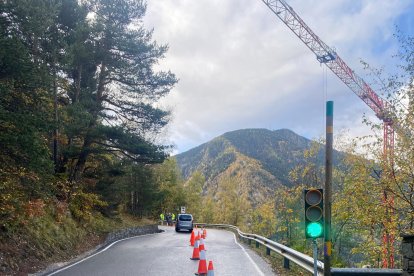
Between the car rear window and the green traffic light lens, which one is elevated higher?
the green traffic light lens

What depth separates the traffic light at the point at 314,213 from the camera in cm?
823

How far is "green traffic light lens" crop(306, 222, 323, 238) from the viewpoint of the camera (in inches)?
322

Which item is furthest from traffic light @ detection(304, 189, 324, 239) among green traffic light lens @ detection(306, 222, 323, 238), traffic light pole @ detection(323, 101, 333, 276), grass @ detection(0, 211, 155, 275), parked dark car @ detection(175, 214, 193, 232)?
parked dark car @ detection(175, 214, 193, 232)

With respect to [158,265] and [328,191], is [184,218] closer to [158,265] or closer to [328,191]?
[158,265]

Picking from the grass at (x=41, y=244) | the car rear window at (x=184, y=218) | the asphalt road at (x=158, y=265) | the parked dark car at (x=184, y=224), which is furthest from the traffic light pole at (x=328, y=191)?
the car rear window at (x=184, y=218)

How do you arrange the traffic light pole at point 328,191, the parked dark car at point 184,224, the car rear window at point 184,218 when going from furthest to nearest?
the car rear window at point 184,218
the parked dark car at point 184,224
the traffic light pole at point 328,191

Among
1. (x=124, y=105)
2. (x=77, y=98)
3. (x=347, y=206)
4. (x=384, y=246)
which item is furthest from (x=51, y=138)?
(x=384, y=246)

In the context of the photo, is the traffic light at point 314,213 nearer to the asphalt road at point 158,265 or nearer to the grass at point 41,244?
the asphalt road at point 158,265

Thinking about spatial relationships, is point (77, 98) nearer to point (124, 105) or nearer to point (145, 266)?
point (124, 105)

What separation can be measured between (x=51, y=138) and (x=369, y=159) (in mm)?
16241

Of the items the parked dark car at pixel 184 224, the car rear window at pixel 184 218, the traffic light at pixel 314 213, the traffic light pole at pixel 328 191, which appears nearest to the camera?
the traffic light pole at pixel 328 191

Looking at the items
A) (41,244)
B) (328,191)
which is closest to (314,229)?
(328,191)

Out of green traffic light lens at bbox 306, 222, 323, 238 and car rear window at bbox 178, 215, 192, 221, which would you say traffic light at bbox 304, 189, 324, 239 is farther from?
car rear window at bbox 178, 215, 192, 221

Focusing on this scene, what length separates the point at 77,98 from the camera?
81.6ft
